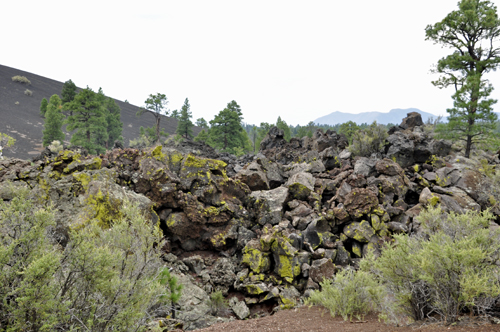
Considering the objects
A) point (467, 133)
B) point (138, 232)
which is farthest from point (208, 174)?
point (467, 133)

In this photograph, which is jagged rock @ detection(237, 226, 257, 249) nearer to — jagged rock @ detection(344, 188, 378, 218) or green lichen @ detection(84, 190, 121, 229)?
jagged rock @ detection(344, 188, 378, 218)

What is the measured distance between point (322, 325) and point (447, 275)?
331 centimetres

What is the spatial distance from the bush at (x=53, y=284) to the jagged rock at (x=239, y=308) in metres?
5.53

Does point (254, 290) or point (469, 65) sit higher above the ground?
point (469, 65)

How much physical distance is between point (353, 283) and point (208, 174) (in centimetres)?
870

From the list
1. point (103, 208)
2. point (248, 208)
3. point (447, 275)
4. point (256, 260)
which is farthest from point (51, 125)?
point (447, 275)

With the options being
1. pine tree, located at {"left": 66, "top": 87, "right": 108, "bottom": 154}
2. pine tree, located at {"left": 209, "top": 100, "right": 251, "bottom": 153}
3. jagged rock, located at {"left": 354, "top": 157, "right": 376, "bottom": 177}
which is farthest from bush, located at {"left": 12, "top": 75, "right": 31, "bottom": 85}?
jagged rock, located at {"left": 354, "top": 157, "right": 376, "bottom": 177}

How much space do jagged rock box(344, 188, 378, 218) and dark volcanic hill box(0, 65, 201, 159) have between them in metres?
48.1

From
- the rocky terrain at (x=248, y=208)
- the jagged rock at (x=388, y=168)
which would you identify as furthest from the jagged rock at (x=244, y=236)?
the jagged rock at (x=388, y=168)

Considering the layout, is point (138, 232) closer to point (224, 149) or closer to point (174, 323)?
point (174, 323)

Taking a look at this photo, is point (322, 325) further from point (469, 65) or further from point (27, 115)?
point (27, 115)

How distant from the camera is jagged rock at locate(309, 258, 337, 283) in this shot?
10102 millimetres

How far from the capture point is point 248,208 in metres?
13.9

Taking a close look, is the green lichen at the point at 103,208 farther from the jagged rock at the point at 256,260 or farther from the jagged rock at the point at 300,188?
the jagged rock at the point at 300,188
